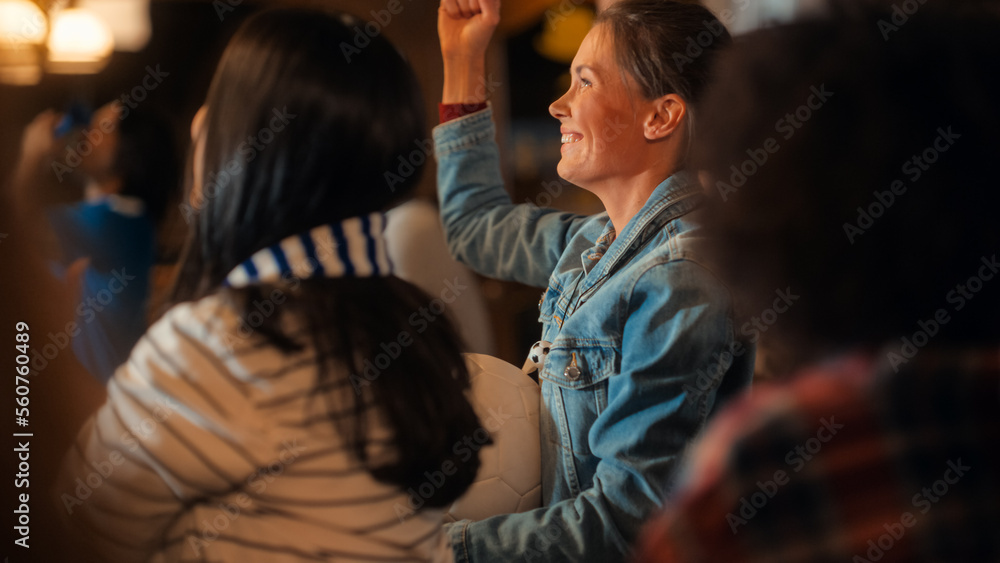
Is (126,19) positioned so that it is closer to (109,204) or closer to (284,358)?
(109,204)

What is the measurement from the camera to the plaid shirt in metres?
0.41

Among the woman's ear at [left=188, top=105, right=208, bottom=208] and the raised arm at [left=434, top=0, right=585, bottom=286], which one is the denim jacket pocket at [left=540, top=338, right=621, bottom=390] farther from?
the woman's ear at [left=188, top=105, right=208, bottom=208]

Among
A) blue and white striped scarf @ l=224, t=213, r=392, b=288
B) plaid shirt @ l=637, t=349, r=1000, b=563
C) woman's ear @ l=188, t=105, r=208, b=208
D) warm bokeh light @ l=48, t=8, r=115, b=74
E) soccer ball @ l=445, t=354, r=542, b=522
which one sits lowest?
soccer ball @ l=445, t=354, r=542, b=522

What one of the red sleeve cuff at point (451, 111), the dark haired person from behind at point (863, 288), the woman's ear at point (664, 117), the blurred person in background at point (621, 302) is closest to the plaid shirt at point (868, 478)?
the dark haired person from behind at point (863, 288)

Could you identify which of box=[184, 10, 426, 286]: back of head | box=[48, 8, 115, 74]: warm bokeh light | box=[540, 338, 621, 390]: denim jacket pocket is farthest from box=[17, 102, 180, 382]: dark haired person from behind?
box=[540, 338, 621, 390]: denim jacket pocket

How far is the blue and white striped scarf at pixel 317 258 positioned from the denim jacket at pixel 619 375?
0.26 meters

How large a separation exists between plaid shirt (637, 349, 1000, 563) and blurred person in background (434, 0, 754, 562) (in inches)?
13.2

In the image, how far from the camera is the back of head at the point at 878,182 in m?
0.46

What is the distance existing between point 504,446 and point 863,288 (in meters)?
0.46

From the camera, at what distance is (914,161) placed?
18.2 inches

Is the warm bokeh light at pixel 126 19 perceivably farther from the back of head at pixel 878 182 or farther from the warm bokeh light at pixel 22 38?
the back of head at pixel 878 182

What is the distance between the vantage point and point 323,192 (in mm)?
698

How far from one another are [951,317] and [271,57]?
57cm

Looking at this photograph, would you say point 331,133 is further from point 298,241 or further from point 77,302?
point 77,302
